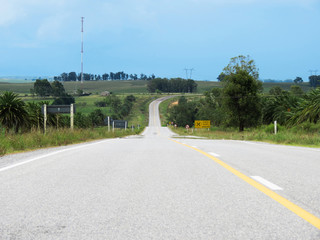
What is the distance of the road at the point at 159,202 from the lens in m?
4.09

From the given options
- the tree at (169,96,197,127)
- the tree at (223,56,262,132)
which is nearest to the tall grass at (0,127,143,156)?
the tree at (223,56,262,132)

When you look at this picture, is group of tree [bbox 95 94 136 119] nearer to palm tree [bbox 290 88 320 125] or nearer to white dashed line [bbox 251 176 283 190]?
palm tree [bbox 290 88 320 125]

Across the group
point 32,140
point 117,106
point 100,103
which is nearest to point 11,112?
point 32,140

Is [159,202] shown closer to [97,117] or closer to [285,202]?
[285,202]

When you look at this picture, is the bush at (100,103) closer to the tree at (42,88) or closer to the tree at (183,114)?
the tree at (42,88)

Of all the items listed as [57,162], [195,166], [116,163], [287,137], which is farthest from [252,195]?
[287,137]

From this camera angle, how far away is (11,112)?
3338 centimetres

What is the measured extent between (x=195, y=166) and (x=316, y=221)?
5.21m

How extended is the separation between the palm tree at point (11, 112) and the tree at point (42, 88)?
14659 centimetres

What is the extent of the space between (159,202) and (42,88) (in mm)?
177975

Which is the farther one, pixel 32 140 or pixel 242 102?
pixel 242 102

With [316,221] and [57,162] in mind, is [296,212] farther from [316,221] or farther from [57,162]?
[57,162]

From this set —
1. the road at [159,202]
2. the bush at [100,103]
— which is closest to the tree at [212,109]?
the bush at [100,103]

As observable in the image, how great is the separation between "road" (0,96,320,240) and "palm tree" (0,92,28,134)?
83.7 ft
